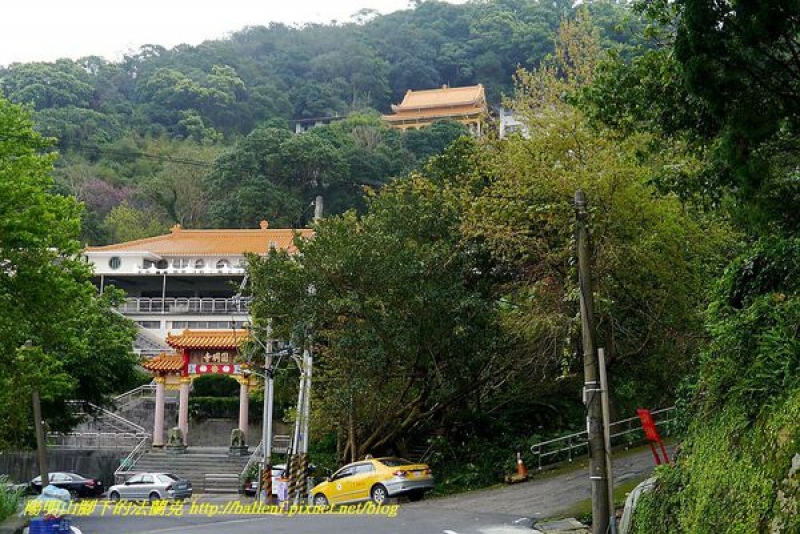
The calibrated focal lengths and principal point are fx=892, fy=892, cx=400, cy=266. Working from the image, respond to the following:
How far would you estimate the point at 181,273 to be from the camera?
6062 centimetres

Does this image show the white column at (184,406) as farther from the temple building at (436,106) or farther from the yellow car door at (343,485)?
the temple building at (436,106)

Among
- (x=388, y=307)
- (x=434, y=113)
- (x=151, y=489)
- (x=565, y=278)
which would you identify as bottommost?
(x=151, y=489)

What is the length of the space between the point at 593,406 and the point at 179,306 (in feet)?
159

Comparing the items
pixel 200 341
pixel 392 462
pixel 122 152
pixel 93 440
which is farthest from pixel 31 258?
pixel 122 152

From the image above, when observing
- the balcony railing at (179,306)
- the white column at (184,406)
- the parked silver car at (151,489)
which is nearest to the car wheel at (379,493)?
the parked silver car at (151,489)

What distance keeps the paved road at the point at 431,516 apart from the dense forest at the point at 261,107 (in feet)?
161

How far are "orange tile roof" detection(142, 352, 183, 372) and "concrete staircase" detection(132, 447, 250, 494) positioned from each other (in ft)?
11.5

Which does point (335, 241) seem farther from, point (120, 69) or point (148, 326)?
point (120, 69)

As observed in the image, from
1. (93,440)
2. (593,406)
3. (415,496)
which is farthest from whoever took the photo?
(93,440)

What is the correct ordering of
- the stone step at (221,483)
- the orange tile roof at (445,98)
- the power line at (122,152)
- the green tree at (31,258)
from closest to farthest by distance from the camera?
the green tree at (31,258), the stone step at (221,483), the power line at (122,152), the orange tile roof at (445,98)

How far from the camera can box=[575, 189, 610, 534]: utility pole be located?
43.4ft

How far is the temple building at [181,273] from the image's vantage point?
2291 inches

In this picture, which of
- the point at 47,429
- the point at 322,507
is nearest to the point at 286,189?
the point at 47,429

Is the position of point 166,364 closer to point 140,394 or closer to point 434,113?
point 140,394
